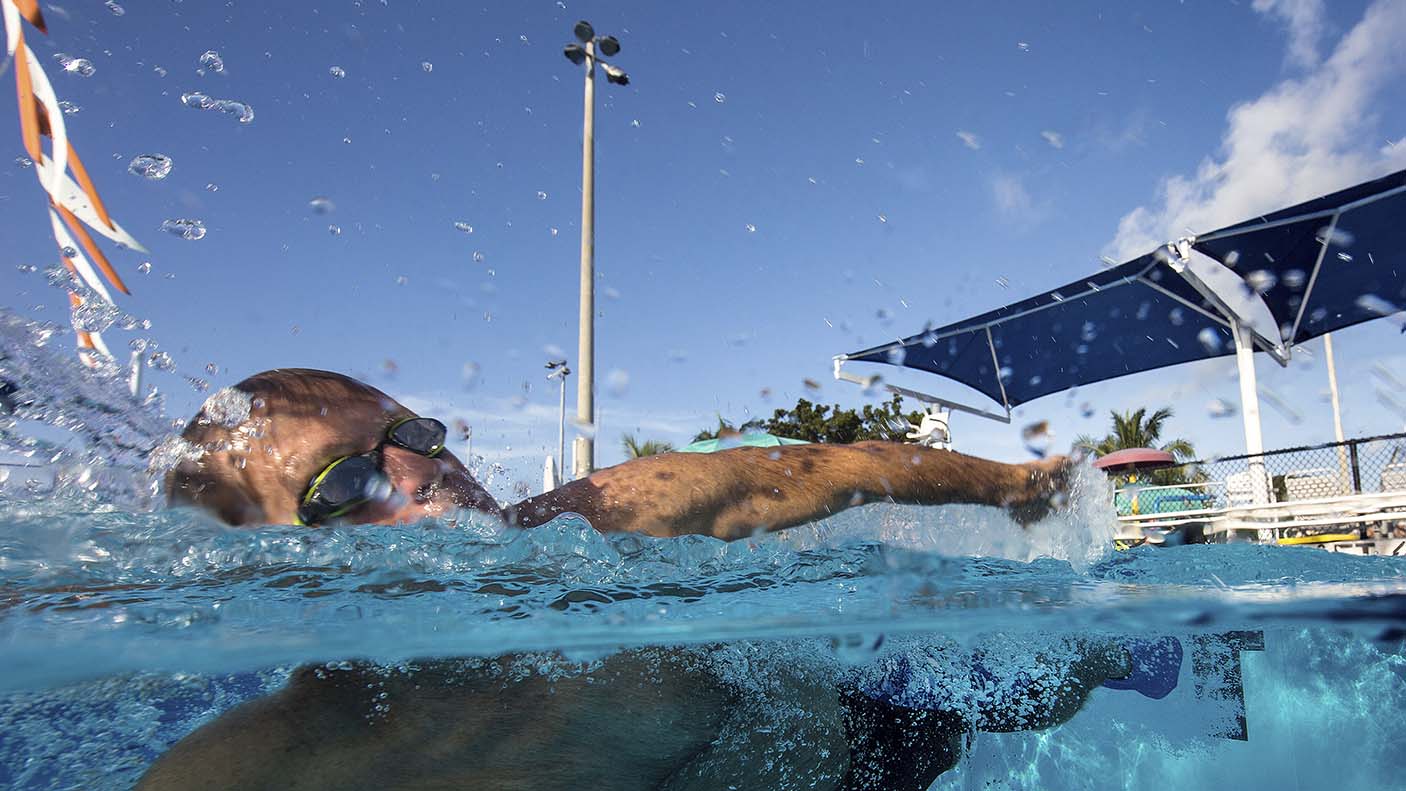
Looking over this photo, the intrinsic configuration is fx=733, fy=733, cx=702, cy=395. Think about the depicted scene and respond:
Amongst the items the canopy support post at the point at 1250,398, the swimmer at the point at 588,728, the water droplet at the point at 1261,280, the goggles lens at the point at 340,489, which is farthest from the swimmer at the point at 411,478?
the water droplet at the point at 1261,280

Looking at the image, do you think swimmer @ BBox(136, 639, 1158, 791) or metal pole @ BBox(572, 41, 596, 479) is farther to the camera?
metal pole @ BBox(572, 41, 596, 479)

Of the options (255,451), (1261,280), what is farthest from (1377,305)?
(255,451)

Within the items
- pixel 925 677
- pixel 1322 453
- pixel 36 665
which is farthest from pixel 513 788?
pixel 1322 453

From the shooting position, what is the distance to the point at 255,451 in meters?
2.01

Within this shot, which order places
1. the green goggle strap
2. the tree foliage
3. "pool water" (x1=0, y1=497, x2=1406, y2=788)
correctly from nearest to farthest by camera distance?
"pool water" (x1=0, y1=497, x2=1406, y2=788)
the green goggle strap
the tree foliage

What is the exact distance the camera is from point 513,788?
1.60 metres

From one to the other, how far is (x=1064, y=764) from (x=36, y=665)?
5.57 m

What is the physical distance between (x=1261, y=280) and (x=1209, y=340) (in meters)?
0.92

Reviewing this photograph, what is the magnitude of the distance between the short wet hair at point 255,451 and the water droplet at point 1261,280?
8.52 m

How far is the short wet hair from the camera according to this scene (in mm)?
2002

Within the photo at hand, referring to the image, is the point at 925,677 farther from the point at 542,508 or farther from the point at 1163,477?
the point at 1163,477

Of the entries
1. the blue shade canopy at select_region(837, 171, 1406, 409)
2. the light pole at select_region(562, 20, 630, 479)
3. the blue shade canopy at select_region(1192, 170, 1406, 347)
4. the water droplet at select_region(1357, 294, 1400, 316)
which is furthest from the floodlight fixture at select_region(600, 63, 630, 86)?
the water droplet at select_region(1357, 294, 1400, 316)

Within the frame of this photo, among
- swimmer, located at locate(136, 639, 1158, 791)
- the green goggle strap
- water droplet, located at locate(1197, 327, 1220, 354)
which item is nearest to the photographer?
swimmer, located at locate(136, 639, 1158, 791)

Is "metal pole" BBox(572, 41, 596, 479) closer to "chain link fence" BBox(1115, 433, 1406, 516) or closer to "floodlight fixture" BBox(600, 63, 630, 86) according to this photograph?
"floodlight fixture" BBox(600, 63, 630, 86)
